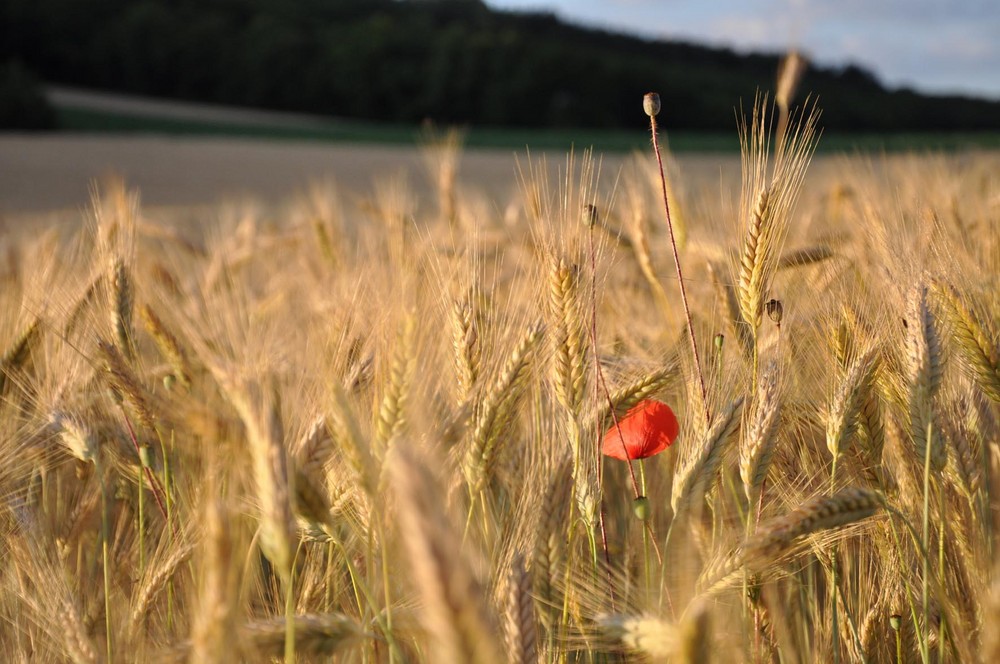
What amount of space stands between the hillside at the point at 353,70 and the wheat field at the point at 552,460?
119ft

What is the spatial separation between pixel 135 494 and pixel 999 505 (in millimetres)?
1522

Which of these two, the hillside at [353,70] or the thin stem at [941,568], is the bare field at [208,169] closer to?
the thin stem at [941,568]

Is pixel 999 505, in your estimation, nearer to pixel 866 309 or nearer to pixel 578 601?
pixel 866 309

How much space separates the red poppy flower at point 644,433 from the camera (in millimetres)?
1154

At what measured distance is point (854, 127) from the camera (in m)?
40.3

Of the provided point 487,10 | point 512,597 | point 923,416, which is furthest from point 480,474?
point 487,10

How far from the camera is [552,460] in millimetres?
1120

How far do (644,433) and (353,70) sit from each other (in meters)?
39.4

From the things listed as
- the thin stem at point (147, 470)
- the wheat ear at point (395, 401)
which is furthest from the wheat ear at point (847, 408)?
the thin stem at point (147, 470)

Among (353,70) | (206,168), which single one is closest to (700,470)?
(206,168)

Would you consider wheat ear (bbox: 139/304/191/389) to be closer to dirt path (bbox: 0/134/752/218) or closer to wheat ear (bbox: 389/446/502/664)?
wheat ear (bbox: 389/446/502/664)

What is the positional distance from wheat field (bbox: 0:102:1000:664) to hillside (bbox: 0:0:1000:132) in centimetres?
3616

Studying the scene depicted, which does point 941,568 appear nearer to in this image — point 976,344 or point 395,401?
point 976,344

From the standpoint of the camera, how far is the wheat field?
2.83ft
